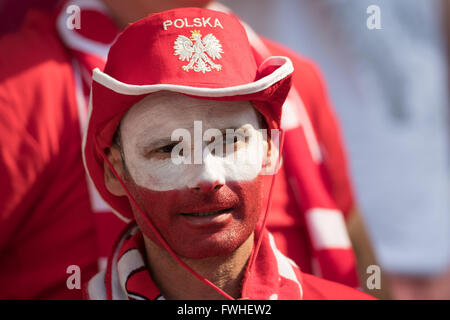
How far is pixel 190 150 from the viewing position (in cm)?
139

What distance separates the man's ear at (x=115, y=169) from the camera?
151 cm

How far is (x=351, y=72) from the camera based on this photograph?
2.90 metres

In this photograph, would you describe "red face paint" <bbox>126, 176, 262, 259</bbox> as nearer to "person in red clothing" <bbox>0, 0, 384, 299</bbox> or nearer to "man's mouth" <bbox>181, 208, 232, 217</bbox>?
"man's mouth" <bbox>181, 208, 232, 217</bbox>

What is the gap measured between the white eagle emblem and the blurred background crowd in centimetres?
137

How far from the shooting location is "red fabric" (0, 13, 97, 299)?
1.76m

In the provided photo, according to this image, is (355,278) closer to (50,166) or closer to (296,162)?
(296,162)

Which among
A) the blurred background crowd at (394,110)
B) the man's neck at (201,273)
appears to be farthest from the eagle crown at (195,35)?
the blurred background crowd at (394,110)

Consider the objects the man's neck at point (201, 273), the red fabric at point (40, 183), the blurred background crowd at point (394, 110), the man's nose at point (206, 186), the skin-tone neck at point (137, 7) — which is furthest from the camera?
the blurred background crowd at point (394, 110)

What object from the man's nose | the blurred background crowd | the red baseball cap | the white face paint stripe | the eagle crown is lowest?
the blurred background crowd

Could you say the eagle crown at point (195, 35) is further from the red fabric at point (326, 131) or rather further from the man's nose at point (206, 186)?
the red fabric at point (326, 131)

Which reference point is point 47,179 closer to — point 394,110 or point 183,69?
point 183,69

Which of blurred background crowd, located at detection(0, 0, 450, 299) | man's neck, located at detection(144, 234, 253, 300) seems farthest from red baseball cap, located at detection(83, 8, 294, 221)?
blurred background crowd, located at detection(0, 0, 450, 299)

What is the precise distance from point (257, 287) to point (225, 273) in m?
0.08

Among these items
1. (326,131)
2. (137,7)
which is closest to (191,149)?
(137,7)
